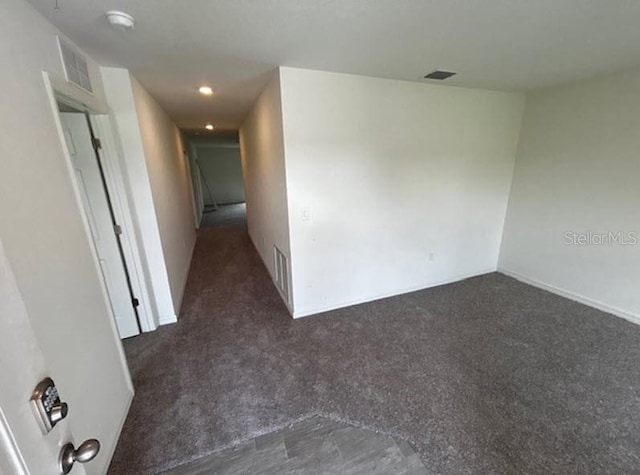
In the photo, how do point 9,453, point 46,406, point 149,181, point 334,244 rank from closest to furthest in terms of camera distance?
point 9,453 < point 46,406 < point 149,181 < point 334,244

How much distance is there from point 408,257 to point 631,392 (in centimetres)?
194

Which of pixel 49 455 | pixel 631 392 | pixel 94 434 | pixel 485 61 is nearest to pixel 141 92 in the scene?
pixel 94 434

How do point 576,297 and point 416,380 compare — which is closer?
point 416,380

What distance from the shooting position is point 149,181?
8.02ft

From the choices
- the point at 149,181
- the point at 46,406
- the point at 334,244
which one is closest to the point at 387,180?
the point at 334,244

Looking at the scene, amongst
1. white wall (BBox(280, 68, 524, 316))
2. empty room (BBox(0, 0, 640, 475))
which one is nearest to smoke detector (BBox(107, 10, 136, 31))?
empty room (BBox(0, 0, 640, 475))

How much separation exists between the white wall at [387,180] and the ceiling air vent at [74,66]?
4.50 feet

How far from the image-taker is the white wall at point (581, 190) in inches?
101

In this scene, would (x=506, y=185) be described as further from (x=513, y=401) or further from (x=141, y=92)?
(x=141, y=92)

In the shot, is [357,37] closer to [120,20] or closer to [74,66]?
[120,20]

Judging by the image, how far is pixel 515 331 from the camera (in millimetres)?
A: 2527

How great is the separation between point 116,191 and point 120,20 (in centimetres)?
132

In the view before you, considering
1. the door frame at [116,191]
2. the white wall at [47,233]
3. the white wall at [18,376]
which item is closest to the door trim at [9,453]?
the white wall at [18,376]

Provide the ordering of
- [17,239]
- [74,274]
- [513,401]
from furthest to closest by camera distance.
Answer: [513,401] → [74,274] → [17,239]
